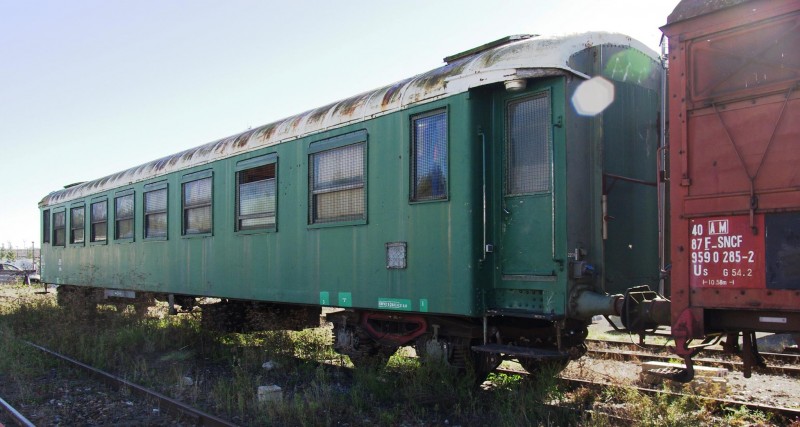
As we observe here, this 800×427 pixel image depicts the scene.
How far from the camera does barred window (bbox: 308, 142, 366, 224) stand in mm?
6785

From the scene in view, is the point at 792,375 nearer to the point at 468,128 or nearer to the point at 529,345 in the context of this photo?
the point at 529,345

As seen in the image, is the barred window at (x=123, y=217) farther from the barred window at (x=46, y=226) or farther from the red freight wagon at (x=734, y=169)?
the red freight wagon at (x=734, y=169)

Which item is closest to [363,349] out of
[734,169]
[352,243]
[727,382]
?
[352,243]

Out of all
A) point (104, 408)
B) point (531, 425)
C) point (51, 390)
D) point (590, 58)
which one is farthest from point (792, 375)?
point (51, 390)

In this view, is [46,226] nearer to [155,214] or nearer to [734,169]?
→ [155,214]

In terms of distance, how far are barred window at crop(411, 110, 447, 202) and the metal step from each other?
140 centimetres

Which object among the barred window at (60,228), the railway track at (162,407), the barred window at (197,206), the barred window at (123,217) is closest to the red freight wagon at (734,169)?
the railway track at (162,407)

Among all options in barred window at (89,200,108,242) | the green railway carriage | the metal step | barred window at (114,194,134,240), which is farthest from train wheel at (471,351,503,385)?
barred window at (89,200,108,242)

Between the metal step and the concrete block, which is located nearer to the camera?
the metal step

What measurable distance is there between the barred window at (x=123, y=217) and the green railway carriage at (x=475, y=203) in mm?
4848

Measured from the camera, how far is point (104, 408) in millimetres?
6348

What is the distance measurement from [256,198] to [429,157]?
3280mm

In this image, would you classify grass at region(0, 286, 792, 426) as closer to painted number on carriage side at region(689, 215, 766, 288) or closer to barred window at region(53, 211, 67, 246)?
painted number on carriage side at region(689, 215, 766, 288)

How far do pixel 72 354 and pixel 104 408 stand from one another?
3449mm
